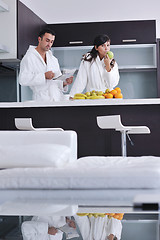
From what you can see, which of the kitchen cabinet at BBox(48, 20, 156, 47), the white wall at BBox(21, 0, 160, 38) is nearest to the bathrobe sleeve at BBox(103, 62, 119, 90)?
the kitchen cabinet at BBox(48, 20, 156, 47)

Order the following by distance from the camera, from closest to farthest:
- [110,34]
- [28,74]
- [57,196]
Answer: [57,196], [28,74], [110,34]

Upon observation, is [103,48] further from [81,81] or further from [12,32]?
[12,32]

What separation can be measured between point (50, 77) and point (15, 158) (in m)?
2.88

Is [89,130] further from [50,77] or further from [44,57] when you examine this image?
[44,57]

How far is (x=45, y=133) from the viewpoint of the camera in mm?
3117

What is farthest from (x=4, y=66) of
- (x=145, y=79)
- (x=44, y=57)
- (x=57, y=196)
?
(x=57, y=196)

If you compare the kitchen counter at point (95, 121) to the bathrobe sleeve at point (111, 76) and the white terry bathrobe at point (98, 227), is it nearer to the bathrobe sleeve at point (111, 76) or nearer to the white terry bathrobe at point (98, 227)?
the bathrobe sleeve at point (111, 76)

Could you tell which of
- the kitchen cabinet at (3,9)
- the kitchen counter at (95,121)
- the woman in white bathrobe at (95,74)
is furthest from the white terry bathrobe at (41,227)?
the kitchen cabinet at (3,9)

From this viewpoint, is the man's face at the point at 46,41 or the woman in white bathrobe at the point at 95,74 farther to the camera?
the woman in white bathrobe at the point at 95,74

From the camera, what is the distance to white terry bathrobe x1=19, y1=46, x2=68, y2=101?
5.45m

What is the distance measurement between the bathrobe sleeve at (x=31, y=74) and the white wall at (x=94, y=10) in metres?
2.34

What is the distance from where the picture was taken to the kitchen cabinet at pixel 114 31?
725 centimetres

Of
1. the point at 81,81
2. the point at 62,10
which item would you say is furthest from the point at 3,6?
the point at 62,10

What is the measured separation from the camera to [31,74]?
5508 mm
